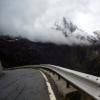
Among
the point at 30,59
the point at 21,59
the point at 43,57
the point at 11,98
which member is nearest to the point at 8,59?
the point at 21,59

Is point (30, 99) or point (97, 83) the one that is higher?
point (97, 83)

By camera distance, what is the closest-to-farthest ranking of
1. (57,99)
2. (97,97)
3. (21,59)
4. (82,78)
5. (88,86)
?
(97,97), (88,86), (82,78), (57,99), (21,59)

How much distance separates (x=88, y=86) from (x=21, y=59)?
17497 centimetres

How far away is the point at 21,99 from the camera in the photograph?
5.84 m

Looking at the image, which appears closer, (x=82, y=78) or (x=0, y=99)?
(x=82, y=78)

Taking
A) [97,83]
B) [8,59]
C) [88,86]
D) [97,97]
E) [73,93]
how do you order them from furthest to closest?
[8,59]
[73,93]
[88,86]
[97,83]
[97,97]

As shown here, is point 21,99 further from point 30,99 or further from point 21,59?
point 21,59

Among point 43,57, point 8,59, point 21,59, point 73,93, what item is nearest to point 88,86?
point 73,93

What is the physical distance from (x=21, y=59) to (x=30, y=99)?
566 ft

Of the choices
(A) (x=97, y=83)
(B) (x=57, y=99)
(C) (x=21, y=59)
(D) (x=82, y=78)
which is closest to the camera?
(A) (x=97, y=83)

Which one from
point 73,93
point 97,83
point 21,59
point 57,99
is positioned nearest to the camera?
point 97,83

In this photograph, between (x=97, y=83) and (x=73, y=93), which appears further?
(x=73, y=93)

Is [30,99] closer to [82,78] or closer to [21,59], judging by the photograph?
[82,78]

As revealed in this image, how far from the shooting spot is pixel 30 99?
5.80 metres
